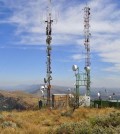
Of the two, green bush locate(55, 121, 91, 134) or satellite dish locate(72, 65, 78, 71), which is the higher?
satellite dish locate(72, 65, 78, 71)

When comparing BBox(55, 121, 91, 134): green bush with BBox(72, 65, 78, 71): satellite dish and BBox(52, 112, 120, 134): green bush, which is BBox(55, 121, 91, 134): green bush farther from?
BBox(72, 65, 78, 71): satellite dish

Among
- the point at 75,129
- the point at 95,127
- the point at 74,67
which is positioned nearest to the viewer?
the point at 95,127

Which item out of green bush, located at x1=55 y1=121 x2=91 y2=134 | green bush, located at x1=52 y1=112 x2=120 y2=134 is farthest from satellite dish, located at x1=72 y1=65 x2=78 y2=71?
green bush, located at x1=55 y1=121 x2=91 y2=134

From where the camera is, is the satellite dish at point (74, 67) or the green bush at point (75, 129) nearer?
the green bush at point (75, 129)

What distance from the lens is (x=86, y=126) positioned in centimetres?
1661

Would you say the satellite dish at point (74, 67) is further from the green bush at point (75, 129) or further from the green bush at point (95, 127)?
the green bush at point (75, 129)

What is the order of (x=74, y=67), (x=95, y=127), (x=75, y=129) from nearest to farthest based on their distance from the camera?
1. (x=95, y=127)
2. (x=75, y=129)
3. (x=74, y=67)

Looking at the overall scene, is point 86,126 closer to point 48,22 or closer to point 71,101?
point 71,101

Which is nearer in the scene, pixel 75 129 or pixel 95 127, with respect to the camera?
pixel 95 127

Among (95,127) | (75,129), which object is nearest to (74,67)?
(75,129)

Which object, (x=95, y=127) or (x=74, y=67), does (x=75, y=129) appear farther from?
(x=74, y=67)

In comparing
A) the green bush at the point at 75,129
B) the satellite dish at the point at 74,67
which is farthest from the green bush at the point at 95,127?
the satellite dish at the point at 74,67

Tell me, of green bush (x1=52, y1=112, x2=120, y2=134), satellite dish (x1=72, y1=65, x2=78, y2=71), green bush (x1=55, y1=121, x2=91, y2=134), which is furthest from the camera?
satellite dish (x1=72, y1=65, x2=78, y2=71)

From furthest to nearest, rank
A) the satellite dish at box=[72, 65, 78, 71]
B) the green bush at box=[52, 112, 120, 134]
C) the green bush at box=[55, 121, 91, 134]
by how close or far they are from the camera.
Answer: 1. the satellite dish at box=[72, 65, 78, 71]
2. the green bush at box=[55, 121, 91, 134]
3. the green bush at box=[52, 112, 120, 134]
